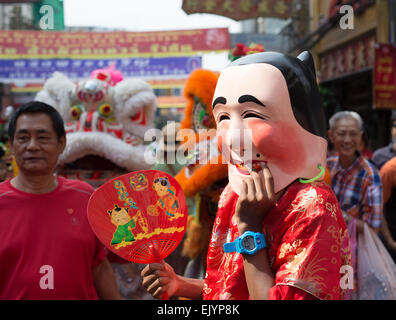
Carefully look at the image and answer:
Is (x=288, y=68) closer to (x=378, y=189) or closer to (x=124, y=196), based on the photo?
(x=124, y=196)

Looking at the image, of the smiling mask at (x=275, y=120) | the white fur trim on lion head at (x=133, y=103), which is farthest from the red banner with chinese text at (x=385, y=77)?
the smiling mask at (x=275, y=120)

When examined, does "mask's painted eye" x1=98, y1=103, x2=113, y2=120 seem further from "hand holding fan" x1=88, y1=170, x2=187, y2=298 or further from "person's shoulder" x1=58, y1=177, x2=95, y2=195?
"hand holding fan" x1=88, y1=170, x2=187, y2=298

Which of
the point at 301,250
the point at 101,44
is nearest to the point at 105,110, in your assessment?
the point at 301,250

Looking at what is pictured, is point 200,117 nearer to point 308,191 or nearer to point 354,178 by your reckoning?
point 354,178

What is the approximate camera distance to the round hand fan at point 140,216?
1502 millimetres

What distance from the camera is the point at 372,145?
8.37 m

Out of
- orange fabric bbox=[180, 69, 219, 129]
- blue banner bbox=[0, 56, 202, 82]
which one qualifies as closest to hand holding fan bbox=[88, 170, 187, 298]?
orange fabric bbox=[180, 69, 219, 129]

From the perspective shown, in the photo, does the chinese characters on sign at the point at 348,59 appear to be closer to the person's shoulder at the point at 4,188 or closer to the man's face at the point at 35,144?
the man's face at the point at 35,144

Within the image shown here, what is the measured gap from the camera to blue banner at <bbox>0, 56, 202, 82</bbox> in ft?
34.0

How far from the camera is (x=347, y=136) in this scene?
10.6 feet

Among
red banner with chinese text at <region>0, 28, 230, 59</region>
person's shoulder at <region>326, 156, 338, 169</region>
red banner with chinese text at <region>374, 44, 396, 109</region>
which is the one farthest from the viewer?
red banner with chinese text at <region>0, 28, 230, 59</region>

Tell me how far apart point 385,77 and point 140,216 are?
593cm

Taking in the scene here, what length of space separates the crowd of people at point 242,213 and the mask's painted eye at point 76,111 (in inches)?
61.3

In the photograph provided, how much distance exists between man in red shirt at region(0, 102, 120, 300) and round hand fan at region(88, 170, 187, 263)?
0.45m
